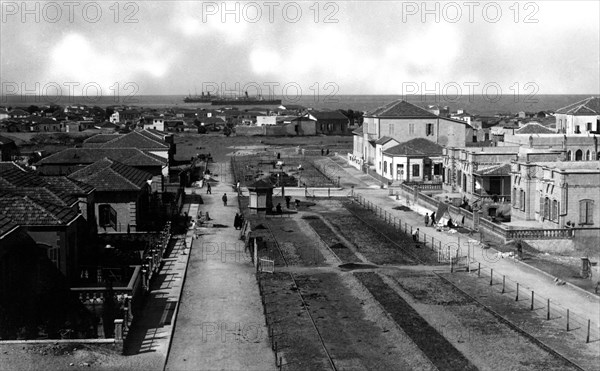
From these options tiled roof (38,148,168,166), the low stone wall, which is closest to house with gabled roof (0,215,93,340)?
tiled roof (38,148,168,166)

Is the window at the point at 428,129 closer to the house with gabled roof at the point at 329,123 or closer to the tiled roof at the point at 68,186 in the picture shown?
the tiled roof at the point at 68,186

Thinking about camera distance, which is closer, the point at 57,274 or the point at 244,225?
the point at 57,274

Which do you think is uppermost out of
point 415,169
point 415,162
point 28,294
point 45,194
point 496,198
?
point 45,194


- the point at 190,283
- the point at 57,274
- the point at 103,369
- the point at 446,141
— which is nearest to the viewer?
the point at 103,369

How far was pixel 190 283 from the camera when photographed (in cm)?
3753

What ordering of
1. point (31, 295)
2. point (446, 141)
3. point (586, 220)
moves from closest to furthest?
point (31, 295) < point (586, 220) < point (446, 141)

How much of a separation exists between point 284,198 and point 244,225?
12.1 meters

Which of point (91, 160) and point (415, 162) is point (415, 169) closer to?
point (415, 162)

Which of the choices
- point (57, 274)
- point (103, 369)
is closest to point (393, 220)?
point (57, 274)

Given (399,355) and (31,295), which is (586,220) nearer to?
(399,355)

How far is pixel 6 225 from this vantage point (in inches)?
1123

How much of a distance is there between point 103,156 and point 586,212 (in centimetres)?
3588

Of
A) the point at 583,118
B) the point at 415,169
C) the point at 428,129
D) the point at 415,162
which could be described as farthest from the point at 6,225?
the point at 583,118

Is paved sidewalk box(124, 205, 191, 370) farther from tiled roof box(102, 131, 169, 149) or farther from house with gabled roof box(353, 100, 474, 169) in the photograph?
house with gabled roof box(353, 100, 474, 169)
